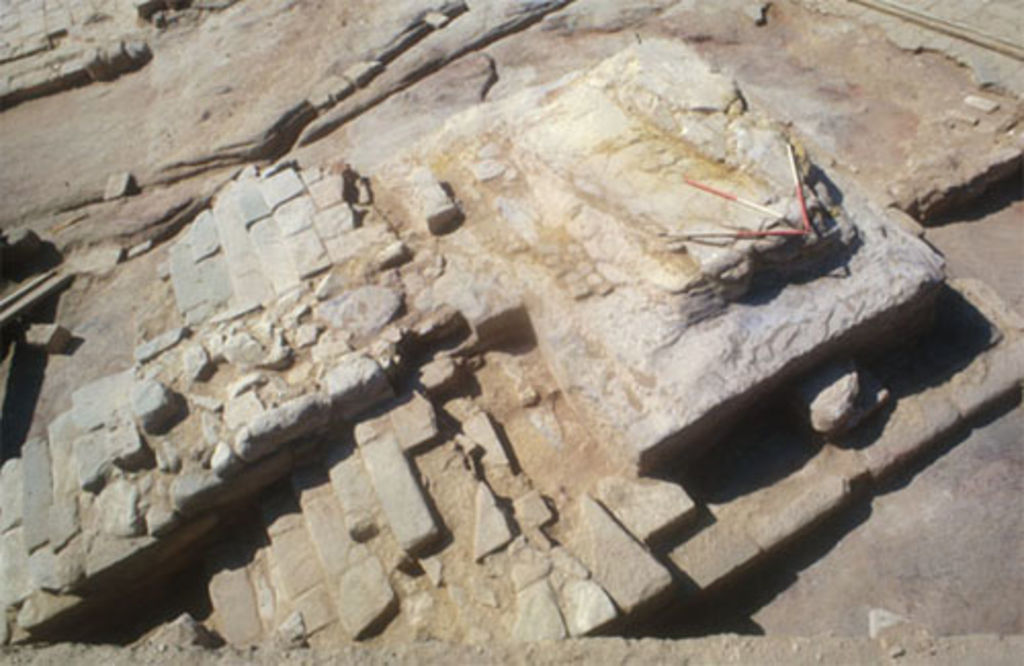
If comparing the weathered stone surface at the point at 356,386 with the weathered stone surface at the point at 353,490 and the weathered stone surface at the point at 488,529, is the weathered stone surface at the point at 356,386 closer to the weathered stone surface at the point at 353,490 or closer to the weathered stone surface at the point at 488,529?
the weathered stone surface at the point at 353,490

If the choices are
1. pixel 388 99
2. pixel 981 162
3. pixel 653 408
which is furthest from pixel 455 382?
pixel 981 162

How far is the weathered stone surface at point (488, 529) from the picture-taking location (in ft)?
11.0

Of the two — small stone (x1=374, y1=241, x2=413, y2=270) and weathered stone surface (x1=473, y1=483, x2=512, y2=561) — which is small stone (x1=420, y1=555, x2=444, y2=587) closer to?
weathered stone surface (x1=473, y1=483, x2=512, y2=561)

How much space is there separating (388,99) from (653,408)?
181 inches

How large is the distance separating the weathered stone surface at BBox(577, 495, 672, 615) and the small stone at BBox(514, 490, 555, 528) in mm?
196

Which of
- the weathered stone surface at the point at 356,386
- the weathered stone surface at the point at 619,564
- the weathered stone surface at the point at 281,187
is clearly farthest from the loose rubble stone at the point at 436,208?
the weathered stone surface at the point at 619,564

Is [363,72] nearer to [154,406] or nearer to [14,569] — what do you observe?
[154,406]

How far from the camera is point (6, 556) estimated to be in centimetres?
383

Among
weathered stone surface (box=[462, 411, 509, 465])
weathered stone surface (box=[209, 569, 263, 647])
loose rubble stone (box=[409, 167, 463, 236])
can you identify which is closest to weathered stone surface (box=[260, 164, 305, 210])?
loose rubble stone (box=[409, 167, 463, 236])

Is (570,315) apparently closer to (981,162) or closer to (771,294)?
(771,294)

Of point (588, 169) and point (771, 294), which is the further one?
point (588, 169)

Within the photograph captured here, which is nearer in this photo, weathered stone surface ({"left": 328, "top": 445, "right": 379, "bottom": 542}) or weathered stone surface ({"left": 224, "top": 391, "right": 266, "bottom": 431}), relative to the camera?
weathered stone surface ({"left": 328, "top": 445, "right": 379, "bottom": 542})

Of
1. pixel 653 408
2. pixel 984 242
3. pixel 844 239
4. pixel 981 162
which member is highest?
pixel 844 239

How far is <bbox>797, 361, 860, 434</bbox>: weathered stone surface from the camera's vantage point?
144 inches
